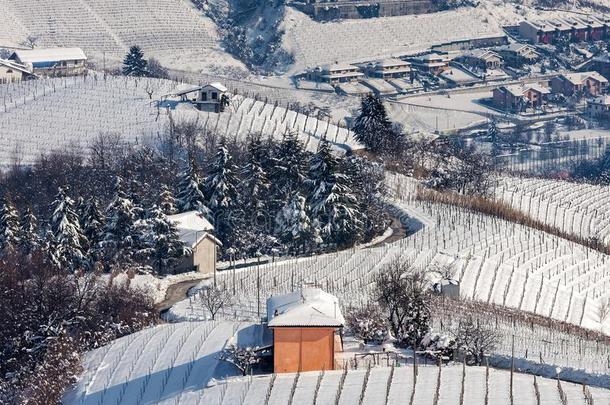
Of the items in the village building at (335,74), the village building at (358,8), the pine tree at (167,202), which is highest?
the pine tree at (167,202)

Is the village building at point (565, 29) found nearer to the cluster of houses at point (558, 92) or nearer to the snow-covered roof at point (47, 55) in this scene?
the cluster of houses at point (558, 92)

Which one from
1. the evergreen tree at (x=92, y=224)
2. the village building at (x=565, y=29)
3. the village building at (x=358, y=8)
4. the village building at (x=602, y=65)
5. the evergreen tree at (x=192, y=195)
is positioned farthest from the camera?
the village building at (x=565, y=29)

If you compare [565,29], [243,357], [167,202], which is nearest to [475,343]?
[243,357]

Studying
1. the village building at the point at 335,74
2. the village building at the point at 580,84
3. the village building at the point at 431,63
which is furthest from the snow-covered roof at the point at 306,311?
the village building at the point at 580,84

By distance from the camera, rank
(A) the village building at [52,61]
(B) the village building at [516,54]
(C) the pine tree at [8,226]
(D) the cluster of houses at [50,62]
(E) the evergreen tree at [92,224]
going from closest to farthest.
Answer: (C) the pine tree at [8,226], (E) the evergreen tree at [92,224], (D) the cluster of houses at [50,62], (A) the village building at [52,61], (B) the village building at [516,54]

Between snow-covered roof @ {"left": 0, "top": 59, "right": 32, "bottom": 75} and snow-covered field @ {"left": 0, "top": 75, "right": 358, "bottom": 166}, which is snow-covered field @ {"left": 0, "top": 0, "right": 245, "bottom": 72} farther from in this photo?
snow-covered field @ {"left": 0, "top": 75, "right": 358, "bottom": 166}

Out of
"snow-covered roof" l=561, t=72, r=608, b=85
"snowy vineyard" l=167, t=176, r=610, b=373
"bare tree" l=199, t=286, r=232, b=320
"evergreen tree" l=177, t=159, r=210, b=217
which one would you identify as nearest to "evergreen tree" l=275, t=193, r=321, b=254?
"snowy vineyard" l=167, t=176, r=610, b=373

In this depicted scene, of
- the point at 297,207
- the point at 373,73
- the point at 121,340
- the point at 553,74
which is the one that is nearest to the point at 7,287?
the point at 121,340
